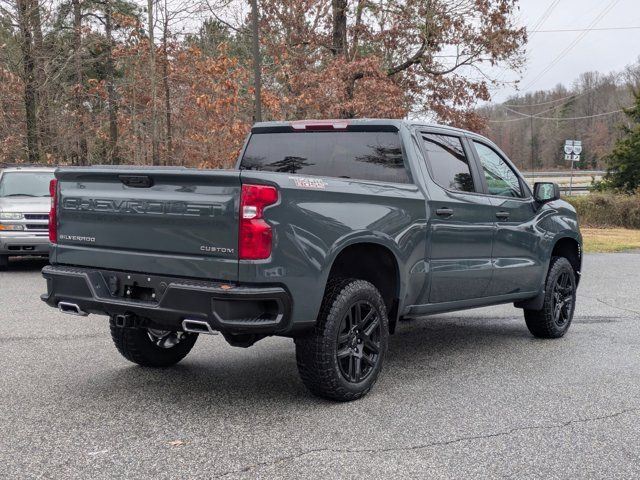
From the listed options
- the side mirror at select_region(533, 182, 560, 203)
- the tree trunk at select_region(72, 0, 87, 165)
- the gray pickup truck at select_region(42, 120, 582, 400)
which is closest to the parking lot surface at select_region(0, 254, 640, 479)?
the gray pickup truck at select_region(42, 120, 582, 400)

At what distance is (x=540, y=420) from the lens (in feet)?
15.0

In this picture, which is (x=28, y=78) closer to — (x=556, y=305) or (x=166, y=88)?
(x=166, y=88)

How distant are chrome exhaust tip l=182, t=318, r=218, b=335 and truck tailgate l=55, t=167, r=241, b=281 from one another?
10.7 inches

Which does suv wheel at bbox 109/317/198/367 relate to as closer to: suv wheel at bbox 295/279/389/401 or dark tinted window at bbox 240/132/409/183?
suv wheel at bbox 295/279/389/401

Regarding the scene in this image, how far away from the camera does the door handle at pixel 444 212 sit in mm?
5703

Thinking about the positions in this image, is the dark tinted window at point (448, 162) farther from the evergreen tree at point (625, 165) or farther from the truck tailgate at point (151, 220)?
the evergreen tree at point (625, 165)

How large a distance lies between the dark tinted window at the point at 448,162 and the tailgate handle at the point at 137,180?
2.36 metres

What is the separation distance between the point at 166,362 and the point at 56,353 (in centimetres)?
117

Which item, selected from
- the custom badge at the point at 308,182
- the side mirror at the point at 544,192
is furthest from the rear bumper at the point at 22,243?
the custom badge at the point at 308,182

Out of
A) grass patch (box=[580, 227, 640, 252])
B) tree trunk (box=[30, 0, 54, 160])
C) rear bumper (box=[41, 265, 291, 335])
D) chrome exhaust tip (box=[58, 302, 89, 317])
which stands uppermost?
tree trunk (box=[30, 0, 54, 160])

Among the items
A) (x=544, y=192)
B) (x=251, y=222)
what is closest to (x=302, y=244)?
(x=251, y=222)

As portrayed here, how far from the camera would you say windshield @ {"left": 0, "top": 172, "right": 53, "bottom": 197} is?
13.5m

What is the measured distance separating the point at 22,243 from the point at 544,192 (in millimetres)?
9105

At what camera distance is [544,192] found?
23.3ft
